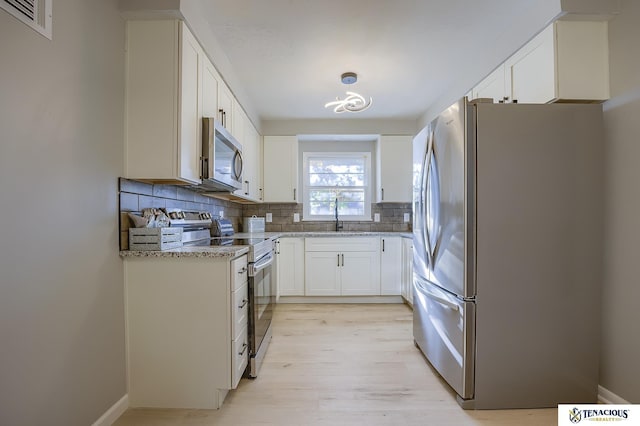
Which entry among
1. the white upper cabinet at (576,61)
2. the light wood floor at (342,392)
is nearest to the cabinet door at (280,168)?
the light wood floor at (342,392)

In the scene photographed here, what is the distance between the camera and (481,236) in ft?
5.45

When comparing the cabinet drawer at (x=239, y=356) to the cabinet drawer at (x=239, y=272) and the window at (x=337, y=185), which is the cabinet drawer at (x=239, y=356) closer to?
the cabinet drawer at (x=239, y=272)

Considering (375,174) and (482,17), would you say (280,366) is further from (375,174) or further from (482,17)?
(375,174)

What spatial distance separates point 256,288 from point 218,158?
0.97 m

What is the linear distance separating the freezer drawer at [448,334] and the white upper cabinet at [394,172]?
1.88m

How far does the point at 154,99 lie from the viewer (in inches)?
66.3

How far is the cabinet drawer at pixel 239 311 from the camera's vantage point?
1673mm

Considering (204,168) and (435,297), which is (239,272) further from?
(435,297)

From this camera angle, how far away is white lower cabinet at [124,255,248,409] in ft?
5.39

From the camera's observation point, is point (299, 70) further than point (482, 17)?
Yes

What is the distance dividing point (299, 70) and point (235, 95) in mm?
629

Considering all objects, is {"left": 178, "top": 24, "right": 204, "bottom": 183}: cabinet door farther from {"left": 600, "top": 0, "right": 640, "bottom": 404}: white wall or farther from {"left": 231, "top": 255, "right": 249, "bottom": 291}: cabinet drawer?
{"left": 600, "top": 0, "right": 640, "bottom": 404}: white wall

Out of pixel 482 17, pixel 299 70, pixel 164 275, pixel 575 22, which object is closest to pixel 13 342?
pixel 164 275

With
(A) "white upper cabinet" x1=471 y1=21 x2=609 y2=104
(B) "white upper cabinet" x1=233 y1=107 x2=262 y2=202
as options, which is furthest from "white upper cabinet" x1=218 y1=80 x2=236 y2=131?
(A) "white upper cabinet" x1=471 y1=21 x2=609 y2=104
